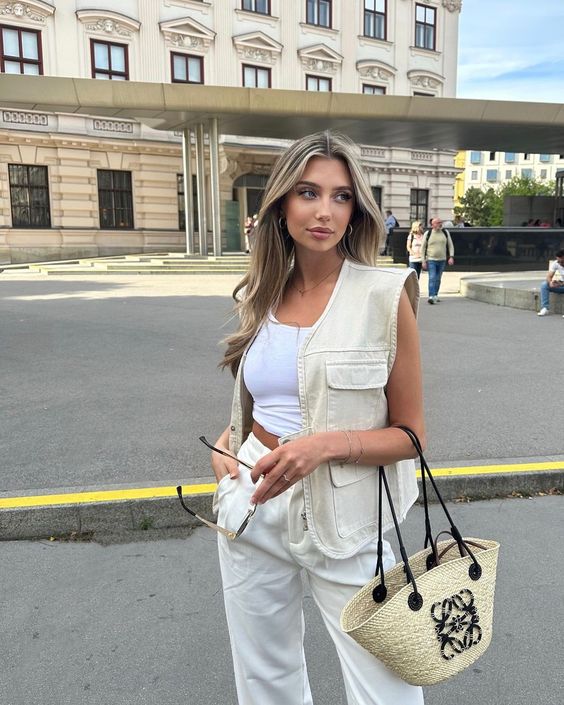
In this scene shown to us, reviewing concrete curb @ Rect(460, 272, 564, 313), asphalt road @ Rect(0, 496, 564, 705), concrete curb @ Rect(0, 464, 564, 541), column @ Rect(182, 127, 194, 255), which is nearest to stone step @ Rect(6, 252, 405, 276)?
column @ Rect(182, 127, 194, 255)

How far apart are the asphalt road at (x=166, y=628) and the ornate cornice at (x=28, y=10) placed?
2779cm

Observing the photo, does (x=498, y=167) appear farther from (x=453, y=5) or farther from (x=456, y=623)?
(x=456, y=623)

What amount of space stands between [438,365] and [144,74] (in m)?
25.3

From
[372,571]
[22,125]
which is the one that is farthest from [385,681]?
[22,125]

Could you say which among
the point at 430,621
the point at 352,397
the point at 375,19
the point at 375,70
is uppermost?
the point at 375,19

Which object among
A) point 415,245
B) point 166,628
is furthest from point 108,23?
point 166,628

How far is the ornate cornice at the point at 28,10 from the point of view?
2517 centimetres

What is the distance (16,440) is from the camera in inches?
199

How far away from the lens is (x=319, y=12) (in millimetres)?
31969

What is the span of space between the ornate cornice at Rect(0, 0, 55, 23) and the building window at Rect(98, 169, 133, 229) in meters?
6.43

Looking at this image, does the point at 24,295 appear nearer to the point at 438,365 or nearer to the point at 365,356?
the point at 438,365

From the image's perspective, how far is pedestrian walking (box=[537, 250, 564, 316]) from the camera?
12.0 metres

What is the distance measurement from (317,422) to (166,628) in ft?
5.93

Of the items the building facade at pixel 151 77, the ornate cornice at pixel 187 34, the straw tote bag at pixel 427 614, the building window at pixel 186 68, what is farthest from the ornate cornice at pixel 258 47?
the straw tote bag at pixel 427 614
